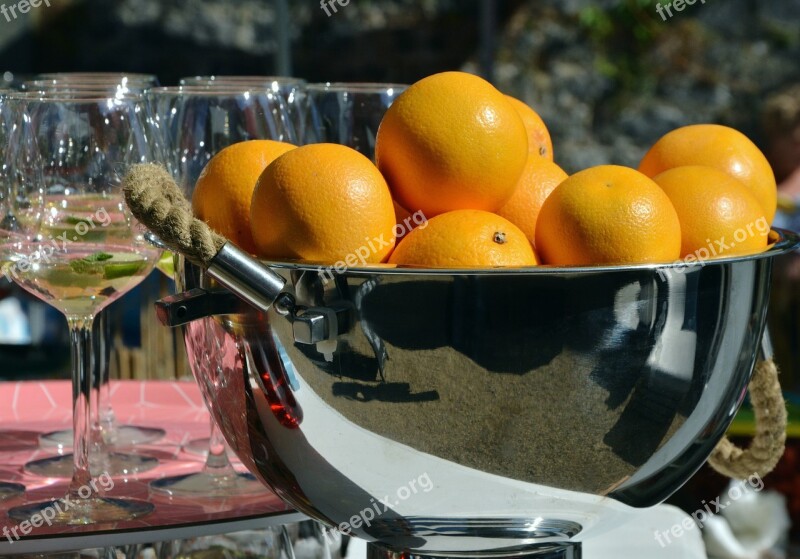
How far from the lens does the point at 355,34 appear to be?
543 centimetres

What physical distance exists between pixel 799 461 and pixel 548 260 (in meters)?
1.17

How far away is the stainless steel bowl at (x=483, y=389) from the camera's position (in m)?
0.59

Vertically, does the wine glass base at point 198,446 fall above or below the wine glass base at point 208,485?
above

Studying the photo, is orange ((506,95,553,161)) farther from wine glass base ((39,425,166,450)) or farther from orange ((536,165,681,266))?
wine glass base ((39,425,166,450))

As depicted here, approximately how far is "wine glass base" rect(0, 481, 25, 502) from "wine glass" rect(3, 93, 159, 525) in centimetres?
4

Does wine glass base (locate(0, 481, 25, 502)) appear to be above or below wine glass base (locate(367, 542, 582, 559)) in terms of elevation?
above

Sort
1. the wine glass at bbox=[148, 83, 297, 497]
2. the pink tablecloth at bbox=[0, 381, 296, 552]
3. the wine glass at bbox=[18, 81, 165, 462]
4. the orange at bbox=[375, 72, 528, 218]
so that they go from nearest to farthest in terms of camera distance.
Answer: the orange at bbox=[375, 72, 528, 218], the pink tablecloth at bbox=[0, 381, 296, 552], the wine glass at bbox=[18, 81, 165, 462], the wine glass at bbox=[148, 83, 297, 497]

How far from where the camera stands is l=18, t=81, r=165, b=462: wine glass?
35.8 inches

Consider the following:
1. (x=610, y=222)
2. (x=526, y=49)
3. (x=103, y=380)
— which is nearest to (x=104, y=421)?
(x=103, y=380)

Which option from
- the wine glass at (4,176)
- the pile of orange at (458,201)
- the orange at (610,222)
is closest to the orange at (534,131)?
the pile of orange at (458,201)

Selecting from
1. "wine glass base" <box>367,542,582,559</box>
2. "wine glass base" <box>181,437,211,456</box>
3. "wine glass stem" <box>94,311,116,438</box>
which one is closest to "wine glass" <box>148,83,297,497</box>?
"wine glass base" <box>181,437,211,456</box>

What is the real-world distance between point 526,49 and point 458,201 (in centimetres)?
450

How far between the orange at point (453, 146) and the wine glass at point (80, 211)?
0.87 feet

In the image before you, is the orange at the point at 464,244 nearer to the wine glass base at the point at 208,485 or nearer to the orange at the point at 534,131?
the orange at the point at 534,131
